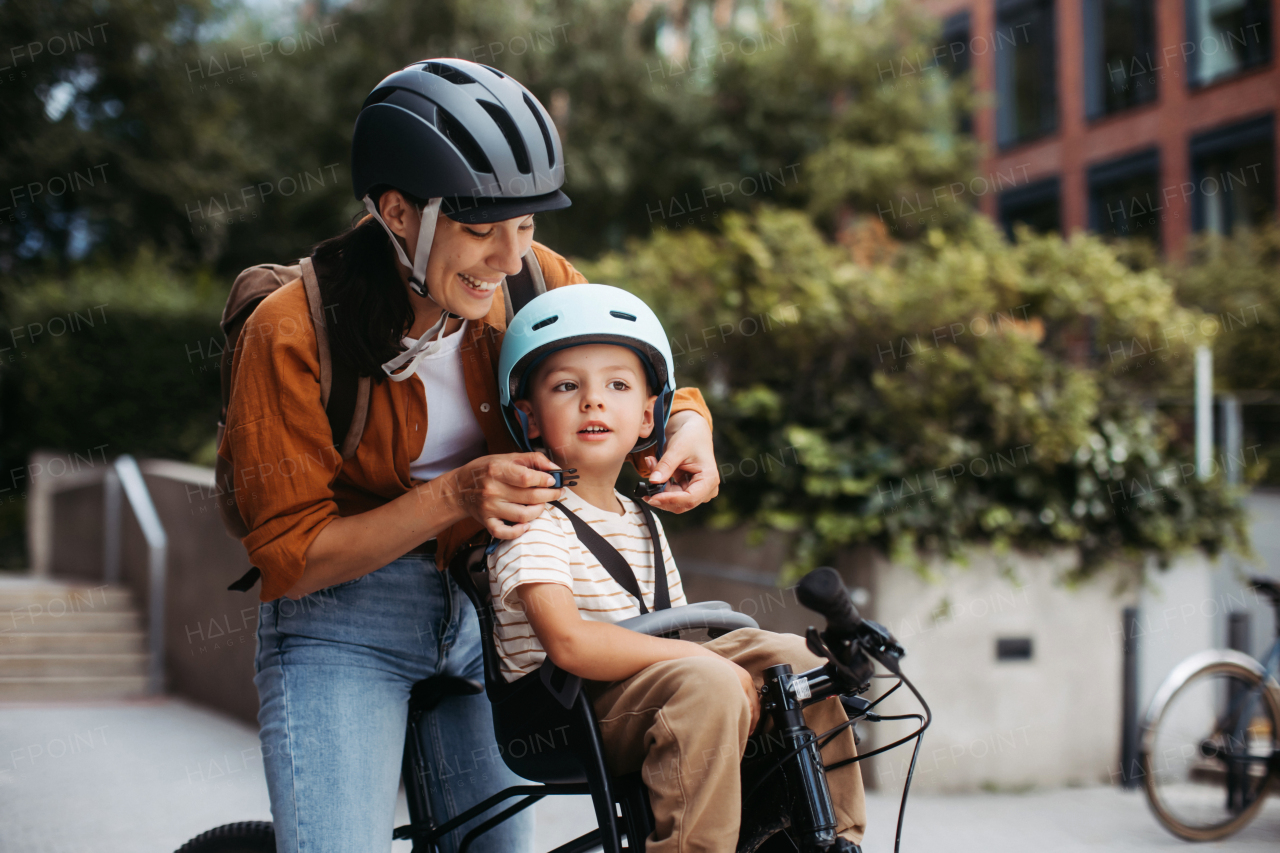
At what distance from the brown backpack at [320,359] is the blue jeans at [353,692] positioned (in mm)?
169

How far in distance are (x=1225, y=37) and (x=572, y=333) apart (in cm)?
1977

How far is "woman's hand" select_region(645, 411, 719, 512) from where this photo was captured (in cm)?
Result: 194

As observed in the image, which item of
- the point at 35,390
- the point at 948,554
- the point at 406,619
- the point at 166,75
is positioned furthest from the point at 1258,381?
the point at 166,75

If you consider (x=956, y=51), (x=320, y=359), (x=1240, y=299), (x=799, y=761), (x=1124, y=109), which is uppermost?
(x=956, y=51)

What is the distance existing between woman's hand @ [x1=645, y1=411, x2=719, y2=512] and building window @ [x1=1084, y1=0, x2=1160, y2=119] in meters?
20.1

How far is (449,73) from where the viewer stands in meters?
2.02

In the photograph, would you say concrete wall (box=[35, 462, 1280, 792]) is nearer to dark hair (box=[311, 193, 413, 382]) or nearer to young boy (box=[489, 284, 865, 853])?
young boy (box=[489, 284, 865, 853])

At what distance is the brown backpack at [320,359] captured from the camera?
190cm

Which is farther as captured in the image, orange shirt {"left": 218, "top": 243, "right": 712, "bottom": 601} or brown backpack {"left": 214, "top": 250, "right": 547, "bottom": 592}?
brown backpack {"left": 214, "top": 250, "right": 547, "bottom": 592}

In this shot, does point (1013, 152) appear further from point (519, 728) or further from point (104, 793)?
point (519, 728)

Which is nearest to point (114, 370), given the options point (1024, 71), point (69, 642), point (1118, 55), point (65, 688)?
point (69, 642)

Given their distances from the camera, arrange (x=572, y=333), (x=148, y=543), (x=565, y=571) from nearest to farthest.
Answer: (x=565, y=571), (x=572, y=333), (x=148, y=543)

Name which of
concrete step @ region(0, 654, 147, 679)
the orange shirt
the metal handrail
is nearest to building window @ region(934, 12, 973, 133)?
the metal handrail

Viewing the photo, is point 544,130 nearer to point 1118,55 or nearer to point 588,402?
point 588,402
